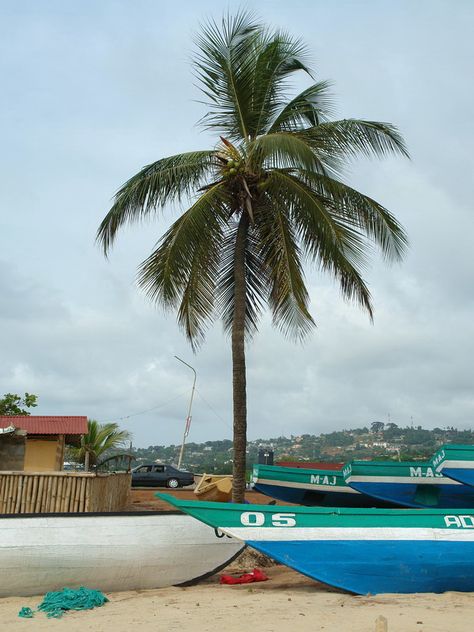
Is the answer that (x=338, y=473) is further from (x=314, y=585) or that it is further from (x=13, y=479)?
→ (x=13, y=479)

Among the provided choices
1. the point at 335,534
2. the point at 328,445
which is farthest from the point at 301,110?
the point at 328,445

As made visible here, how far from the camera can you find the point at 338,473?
51.5 ft

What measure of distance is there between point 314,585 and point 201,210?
19.9 ft

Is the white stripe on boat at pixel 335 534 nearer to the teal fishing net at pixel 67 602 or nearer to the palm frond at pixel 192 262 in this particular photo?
the teal fishing net at pixel 67 602

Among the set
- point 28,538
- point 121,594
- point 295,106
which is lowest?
point 121,594

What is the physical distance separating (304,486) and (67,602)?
8.48 metres

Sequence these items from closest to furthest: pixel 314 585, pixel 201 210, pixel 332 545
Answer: pixel 332 545 < pixel 314 585 < pixel 201 210

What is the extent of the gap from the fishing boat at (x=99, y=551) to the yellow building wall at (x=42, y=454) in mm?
9894

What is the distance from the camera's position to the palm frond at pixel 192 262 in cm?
1070

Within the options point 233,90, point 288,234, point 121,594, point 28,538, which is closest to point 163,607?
point 121,594

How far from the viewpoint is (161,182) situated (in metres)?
11.3

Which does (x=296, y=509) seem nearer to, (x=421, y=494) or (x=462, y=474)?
(x=462, y=474)

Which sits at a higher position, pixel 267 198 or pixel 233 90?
pixel 233 90

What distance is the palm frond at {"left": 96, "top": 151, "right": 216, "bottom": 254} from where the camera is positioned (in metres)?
11.4
